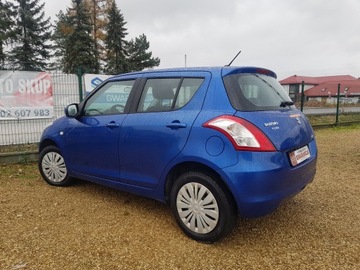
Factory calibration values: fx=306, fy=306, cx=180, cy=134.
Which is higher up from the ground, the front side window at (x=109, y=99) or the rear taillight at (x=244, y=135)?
the front side window at (x=109, y=99)

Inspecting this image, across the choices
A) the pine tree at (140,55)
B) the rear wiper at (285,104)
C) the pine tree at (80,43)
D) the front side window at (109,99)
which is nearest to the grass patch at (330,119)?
the rear wiper at (285,104)

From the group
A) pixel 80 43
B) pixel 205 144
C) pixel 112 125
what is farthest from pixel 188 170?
pixel 80 43

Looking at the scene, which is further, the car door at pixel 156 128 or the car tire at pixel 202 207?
the car door at pixel 156 128

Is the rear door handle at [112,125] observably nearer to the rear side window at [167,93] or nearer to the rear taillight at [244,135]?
the rear side window at [167,93]

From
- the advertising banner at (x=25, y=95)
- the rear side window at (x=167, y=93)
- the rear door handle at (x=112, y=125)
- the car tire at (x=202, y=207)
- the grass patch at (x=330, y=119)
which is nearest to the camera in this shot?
the car tire at (x=202, y=207)

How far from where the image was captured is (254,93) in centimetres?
304

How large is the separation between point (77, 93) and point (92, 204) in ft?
13.3

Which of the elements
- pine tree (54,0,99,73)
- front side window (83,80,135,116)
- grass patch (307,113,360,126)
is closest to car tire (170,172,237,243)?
front side window (83,80,135,116)

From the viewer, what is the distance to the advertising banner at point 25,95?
662 cm

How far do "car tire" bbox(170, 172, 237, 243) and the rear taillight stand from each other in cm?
44

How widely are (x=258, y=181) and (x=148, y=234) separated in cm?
129

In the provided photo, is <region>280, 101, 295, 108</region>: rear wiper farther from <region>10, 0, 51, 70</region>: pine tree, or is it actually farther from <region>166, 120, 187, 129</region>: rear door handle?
<region>10, 0, 51, 70</region>: pine tree

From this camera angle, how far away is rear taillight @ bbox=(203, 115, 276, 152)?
2656mm

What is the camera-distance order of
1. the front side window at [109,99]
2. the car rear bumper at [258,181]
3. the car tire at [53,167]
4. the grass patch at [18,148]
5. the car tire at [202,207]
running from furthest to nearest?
the grass patch at [18,148] < the car tire at [53,167] < the front side window at [109,99] < the car tire at [202,207] < the car rear bumper at [258,181]
